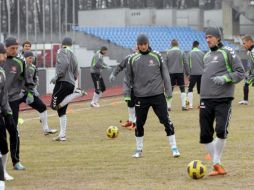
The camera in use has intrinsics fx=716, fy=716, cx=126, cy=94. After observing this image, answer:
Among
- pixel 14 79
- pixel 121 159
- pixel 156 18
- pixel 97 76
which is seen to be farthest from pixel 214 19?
pixel 14 79

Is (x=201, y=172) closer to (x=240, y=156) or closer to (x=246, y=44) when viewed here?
(x=240, y=156)

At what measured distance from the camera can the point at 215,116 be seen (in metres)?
11.0

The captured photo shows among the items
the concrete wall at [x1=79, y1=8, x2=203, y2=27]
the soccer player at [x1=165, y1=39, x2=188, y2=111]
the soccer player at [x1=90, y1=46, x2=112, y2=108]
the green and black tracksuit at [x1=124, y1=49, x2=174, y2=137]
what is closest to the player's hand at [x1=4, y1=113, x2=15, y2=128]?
the green and black tracksuit at [x1=124, y1=49, x2=174, y2=137]

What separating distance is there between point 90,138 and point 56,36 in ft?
63.7

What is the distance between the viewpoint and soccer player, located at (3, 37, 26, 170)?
37.1 ft

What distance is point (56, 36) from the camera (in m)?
35.2

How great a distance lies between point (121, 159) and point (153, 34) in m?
36.4

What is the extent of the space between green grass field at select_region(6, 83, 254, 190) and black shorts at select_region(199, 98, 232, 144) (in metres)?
0.65

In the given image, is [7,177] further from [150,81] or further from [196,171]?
[150,81]

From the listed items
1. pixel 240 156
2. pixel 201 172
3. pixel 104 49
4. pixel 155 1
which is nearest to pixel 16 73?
pixel 201 172

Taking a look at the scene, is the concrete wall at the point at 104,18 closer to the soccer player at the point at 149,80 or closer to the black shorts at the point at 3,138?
the soccer player at the point at 149,80

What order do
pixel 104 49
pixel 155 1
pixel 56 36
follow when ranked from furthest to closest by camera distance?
pixel 155 1 → pixel 56 36 → pixel 104 49

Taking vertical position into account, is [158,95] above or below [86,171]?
above

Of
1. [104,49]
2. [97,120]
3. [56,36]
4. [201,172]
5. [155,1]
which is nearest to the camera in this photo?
[201,172]
